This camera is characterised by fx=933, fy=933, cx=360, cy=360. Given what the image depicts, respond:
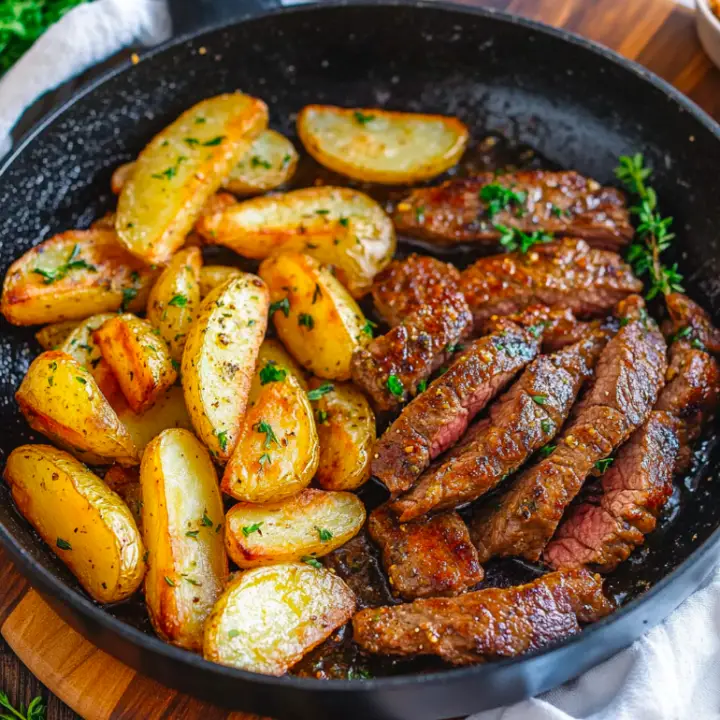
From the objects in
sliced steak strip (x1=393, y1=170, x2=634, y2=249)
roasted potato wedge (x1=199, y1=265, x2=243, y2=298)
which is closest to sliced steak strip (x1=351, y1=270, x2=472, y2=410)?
sliced steak strip (x1=393, y1=170, x2=634, y2=249)

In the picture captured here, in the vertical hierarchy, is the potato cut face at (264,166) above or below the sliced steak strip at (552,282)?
below

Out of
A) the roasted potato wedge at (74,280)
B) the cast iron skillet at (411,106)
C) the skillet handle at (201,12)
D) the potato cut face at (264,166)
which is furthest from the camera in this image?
the skillet handle at (201,12)

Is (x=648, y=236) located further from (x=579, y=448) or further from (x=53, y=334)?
(x=53, y=334)

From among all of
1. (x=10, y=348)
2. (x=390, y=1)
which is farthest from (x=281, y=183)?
(x=10, y=348)

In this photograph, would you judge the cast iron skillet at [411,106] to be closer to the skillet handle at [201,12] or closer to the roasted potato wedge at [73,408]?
the skillet handle at [201,12]

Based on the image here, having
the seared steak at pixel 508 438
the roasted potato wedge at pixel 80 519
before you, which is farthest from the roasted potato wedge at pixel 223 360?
the seared steak at pixel 508 438

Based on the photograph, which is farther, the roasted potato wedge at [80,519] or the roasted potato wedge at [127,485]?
the roasted potato wedge at [127,485]

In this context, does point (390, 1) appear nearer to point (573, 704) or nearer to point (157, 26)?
point (157, 26)

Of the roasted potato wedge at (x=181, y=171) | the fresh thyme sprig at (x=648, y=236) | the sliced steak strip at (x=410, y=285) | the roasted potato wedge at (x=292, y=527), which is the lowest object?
the roasted potato wedge at (x=292, y=527)
